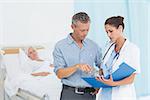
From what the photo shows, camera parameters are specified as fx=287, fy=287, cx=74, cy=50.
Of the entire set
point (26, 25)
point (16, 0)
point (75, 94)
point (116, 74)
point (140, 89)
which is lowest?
point (140, 89)

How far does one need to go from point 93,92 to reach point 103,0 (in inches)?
77.4

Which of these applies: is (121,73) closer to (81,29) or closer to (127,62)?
(127,62)

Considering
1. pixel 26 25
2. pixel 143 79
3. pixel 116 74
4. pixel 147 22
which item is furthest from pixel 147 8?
pixel 116 74

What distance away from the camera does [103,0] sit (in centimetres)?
377

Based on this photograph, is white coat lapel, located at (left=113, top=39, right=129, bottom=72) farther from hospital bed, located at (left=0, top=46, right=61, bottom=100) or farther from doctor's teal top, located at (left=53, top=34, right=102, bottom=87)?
hospital bed, located at (left=0, top=46, right=61, bottom=100)

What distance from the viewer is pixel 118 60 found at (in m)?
1.83

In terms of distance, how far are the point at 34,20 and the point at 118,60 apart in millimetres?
2088

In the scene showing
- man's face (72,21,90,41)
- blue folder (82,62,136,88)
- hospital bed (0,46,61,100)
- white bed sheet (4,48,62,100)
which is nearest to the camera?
blue folder (82,62,136,88)

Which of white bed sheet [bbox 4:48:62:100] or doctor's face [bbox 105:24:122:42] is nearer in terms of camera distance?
doctor's face [bbox 105:24:122:42]

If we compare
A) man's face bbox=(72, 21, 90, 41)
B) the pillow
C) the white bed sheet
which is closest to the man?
man's face bbox=(72, 21, 90, 41)

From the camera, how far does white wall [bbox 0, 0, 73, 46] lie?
11.7 feet

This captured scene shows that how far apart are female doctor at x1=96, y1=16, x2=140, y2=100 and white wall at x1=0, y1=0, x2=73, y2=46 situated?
1.94 m

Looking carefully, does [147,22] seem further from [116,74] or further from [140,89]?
[116,74]

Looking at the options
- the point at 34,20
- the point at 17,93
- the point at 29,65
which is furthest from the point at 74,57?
the point at 34,20
